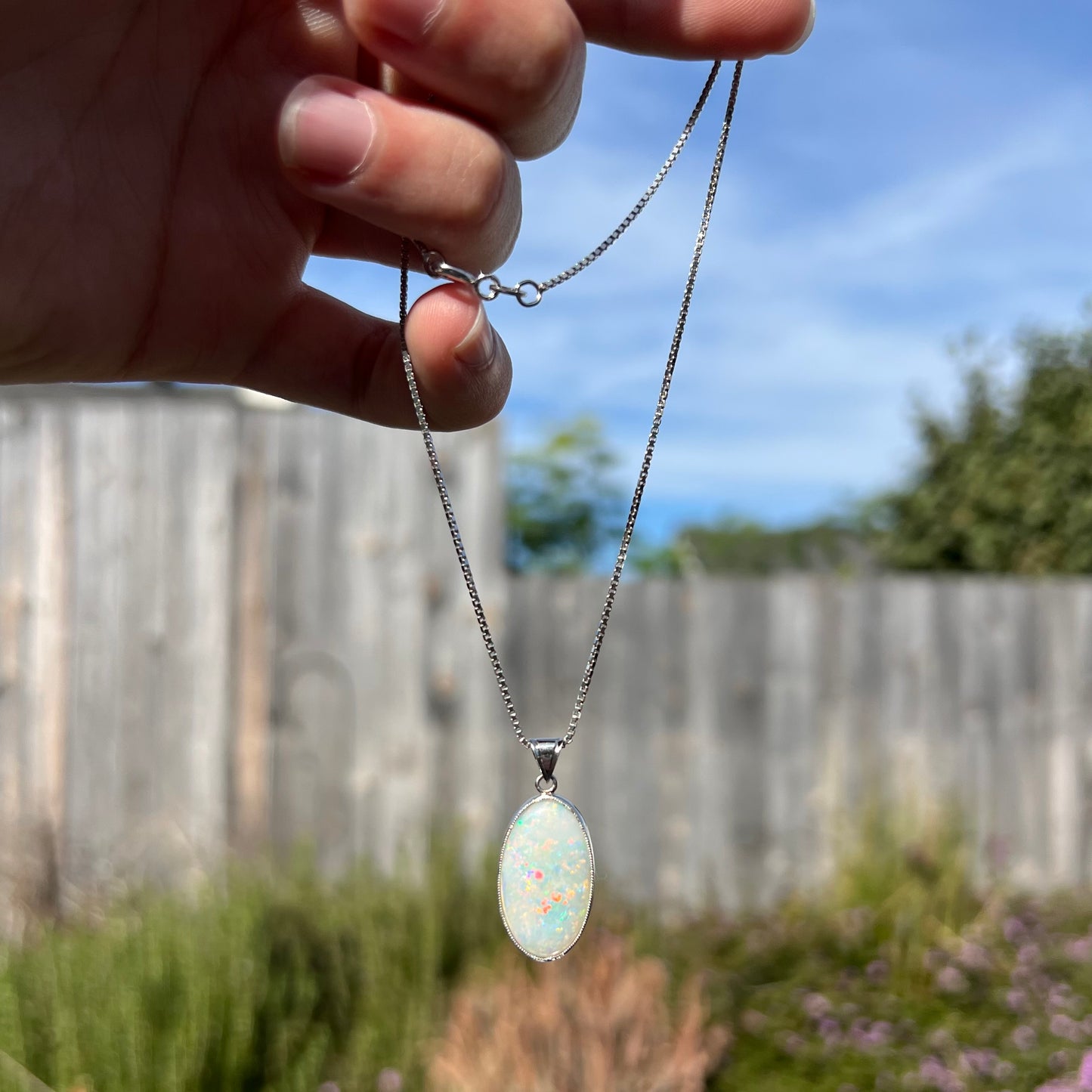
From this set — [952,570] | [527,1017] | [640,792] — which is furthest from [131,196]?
[952,570]

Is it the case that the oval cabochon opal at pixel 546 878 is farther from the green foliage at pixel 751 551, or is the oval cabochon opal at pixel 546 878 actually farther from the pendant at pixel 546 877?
the green foliage at pixel 751 551

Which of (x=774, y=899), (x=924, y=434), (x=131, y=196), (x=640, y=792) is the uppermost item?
(x=924, y=434)

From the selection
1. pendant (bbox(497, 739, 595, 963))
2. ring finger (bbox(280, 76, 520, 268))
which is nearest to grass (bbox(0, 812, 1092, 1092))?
pendant (bbox(497, 739, 595, 963))

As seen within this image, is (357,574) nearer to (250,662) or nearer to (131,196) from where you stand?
(250,662)

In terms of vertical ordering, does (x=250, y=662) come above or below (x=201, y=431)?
below

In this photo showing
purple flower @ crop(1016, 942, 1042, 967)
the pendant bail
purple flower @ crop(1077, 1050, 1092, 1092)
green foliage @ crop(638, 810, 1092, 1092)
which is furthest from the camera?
purple flower @ crop(1016, 942, 1042, 967)

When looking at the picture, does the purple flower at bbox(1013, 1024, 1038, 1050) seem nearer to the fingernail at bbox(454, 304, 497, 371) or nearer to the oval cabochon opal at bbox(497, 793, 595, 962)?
the oval cabochon opal at bbox(497, 793, 595, 962)
